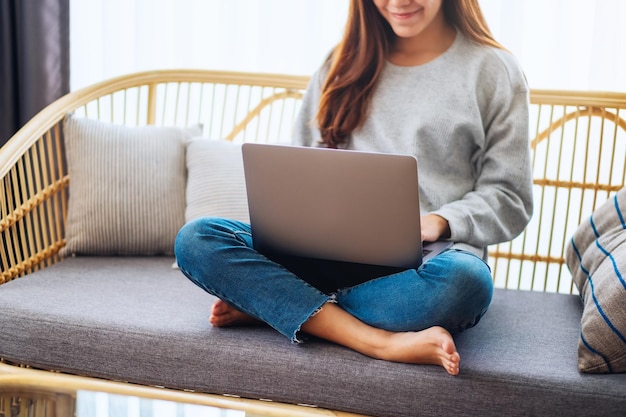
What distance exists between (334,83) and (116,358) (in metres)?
0.75

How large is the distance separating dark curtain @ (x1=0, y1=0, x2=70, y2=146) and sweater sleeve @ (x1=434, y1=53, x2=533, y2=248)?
130cm

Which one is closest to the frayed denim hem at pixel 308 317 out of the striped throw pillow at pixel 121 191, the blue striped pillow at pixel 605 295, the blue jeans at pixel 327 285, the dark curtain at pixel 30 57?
the blue jeans at pixel 327 285

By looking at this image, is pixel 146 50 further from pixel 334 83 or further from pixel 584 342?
pixel 584 342

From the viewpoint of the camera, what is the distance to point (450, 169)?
5.41ft

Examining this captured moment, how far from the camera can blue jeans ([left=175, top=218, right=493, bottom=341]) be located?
4.29ft

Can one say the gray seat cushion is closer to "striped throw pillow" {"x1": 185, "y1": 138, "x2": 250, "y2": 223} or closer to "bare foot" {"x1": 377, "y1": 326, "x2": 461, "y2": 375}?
"bare foot" {"x1": 377, "y1": 326, "x2": 461, "y2": 375}

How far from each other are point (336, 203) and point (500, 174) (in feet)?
1.47

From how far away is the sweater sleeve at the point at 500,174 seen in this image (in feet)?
5.00

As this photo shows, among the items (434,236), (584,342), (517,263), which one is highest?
(434,236)

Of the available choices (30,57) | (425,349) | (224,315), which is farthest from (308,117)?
(30,57)

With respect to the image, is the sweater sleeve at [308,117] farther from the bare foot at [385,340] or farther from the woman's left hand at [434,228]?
the bare foot at [385,340]

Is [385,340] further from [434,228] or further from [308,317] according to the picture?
[434,228]

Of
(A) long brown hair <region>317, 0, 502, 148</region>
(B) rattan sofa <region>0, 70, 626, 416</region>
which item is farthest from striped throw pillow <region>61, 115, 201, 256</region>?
(A) long brown hair <region>317, 0, 502, 148</region>

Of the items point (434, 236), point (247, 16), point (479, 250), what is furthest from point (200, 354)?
point (247, 16)
